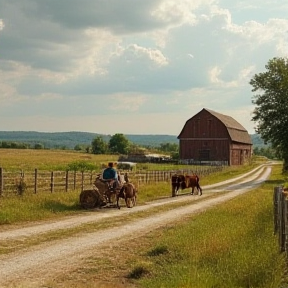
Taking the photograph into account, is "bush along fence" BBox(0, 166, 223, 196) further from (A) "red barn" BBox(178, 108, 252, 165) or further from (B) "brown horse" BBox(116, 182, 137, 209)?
(A) "red barn" BBox(178, 108, 252, 165)

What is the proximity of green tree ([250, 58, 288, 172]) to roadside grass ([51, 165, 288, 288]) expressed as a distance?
145 ft

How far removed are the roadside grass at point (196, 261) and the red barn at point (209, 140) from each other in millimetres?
70266

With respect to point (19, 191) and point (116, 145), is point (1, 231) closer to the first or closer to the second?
point (19, 191)

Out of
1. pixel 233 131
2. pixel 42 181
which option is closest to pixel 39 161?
pixel 233 131

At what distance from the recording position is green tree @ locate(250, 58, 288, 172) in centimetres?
5700

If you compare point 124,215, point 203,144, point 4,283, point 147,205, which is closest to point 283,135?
Result: point 203,144

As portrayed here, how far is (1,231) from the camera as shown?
15.0m

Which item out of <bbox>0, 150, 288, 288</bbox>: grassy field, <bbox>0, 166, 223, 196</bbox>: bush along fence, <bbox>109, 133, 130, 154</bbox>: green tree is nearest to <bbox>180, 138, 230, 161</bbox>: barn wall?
<bbox>0, 166, 223, 196</bbox>: bush along fence

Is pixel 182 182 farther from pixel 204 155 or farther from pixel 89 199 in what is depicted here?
pixel 204 155

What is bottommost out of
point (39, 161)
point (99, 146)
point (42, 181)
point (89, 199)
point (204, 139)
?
point (89, 199)

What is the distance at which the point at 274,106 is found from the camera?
189 feet

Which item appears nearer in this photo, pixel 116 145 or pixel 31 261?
pixel 31 261

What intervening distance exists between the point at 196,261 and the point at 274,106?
49.5m

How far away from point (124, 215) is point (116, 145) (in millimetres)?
137202
